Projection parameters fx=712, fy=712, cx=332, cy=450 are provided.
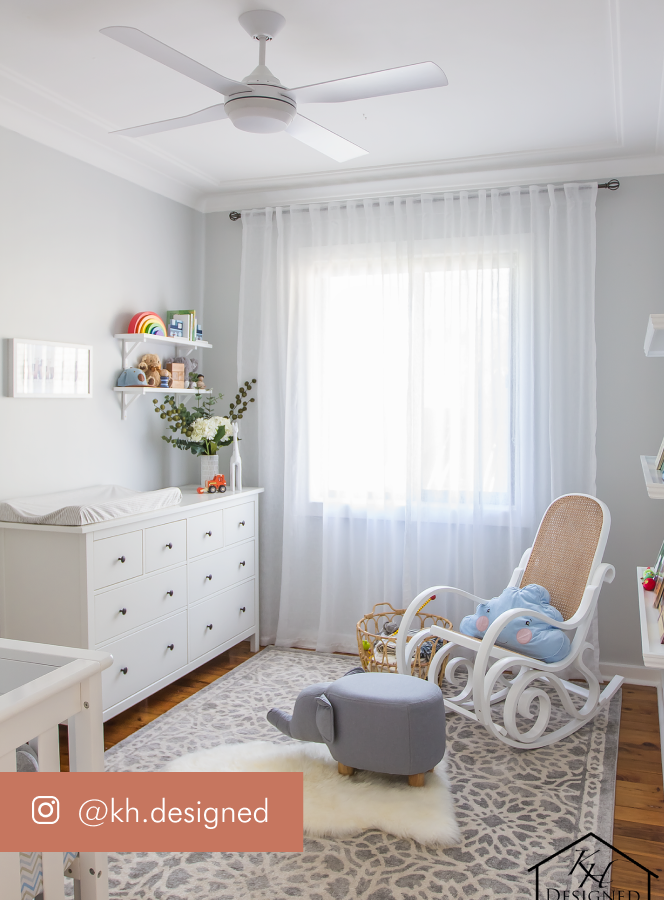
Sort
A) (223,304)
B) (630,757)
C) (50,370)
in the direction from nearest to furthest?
(630,757) < (50,370) < (223,304)

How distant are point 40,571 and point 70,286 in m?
1.35


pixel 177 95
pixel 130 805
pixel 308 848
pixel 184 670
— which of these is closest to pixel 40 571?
pixel 184 670

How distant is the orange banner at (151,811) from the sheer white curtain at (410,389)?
1632mm

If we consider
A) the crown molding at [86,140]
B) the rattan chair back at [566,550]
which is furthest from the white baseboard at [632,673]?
the crown molding at [86,140]

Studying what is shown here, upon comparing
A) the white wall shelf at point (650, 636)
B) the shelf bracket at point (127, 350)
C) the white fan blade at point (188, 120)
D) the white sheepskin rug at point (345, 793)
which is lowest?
the white sheepskin rug at point (345, 793)

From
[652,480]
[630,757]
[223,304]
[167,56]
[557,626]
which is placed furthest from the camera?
[223,304]

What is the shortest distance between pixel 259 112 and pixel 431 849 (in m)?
2.33

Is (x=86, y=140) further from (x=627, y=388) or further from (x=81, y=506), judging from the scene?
(x=627, y=388)

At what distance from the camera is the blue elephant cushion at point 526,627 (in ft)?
9.57

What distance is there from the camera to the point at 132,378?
3611 mm

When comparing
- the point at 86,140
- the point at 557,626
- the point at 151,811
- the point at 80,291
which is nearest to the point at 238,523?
the point at 80,291

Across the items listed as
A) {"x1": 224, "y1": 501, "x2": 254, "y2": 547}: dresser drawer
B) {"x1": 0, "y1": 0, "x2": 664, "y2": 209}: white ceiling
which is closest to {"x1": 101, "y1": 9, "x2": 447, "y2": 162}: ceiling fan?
{"x1": 0, "y1": 0, "x2": 664, "y2": 209}: white ceiling

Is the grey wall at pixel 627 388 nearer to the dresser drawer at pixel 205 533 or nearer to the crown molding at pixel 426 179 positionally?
the crown molding at pixel 426 179

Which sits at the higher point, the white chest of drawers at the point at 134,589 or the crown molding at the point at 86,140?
the crown molding at the point at 86,140
